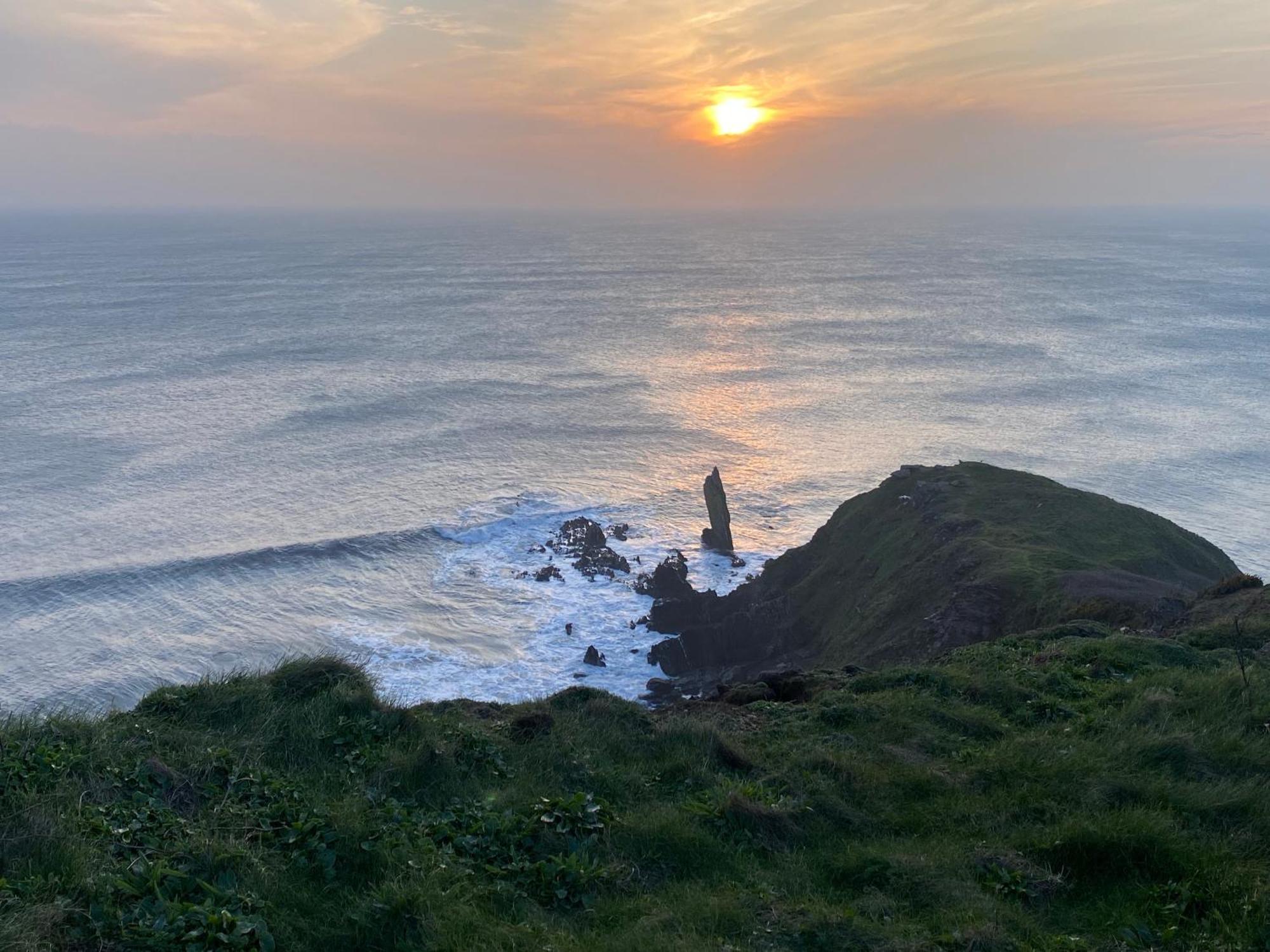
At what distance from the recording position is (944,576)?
2942 centimetres

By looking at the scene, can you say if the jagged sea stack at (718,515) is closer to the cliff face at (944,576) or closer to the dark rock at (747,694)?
the cliff face at (944,576)

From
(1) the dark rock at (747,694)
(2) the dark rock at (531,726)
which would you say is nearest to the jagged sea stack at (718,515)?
(1) the dark rock at (747,694)

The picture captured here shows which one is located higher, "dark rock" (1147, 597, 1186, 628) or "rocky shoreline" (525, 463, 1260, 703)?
"dark rock" (1147, 597, 1186, 628)

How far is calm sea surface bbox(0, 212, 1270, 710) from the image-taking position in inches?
1502

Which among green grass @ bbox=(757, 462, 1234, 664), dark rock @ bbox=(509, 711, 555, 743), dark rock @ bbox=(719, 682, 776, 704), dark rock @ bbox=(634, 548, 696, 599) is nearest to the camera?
dark rock @ bbox=(509, 711, 555, 743)

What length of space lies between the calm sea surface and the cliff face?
4.77 metres

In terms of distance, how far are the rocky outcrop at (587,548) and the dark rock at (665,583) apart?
6.23ft

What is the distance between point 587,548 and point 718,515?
22.3ft

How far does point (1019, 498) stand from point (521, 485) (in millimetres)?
29563

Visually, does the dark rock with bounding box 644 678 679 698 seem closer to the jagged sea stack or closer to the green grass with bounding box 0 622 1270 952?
the jagged sea stack

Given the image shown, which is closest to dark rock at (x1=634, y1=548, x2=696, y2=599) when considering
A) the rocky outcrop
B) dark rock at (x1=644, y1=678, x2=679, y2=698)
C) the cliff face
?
the rocky outcrop

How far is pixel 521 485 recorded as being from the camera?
55531 millimetres

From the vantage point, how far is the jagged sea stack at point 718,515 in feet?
151

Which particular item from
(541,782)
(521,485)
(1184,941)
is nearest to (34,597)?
(521,485)
